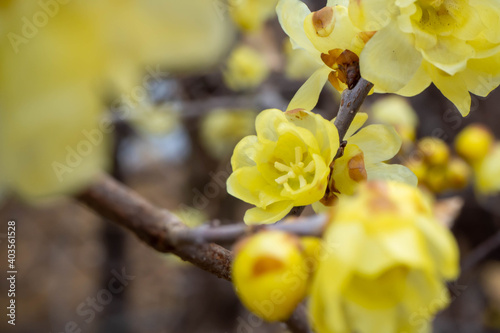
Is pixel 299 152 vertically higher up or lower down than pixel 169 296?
higher up

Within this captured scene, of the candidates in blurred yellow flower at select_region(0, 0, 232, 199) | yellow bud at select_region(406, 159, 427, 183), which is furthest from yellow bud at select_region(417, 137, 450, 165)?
blurred yellow flower at select_region(0, 0, 232, 199)

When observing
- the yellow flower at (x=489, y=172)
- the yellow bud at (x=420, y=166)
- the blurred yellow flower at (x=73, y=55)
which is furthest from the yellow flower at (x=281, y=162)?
the yellow flower at (x=489, y=172)

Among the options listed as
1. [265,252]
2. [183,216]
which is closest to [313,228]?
[265,252]

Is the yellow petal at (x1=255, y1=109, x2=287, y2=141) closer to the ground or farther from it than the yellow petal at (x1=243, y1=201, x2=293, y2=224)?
farther from it

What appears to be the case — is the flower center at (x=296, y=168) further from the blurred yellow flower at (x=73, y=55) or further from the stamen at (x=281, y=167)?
the blurred yellow flower at (x=73, y=55)

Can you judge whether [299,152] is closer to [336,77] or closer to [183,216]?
[336,77]

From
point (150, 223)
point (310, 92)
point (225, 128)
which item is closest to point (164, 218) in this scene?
point (150, 223)

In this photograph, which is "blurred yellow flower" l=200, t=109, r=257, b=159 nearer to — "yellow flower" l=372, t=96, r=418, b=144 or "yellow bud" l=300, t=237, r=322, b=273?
"yellow flower" l=372, t=96, r=418, b=144
